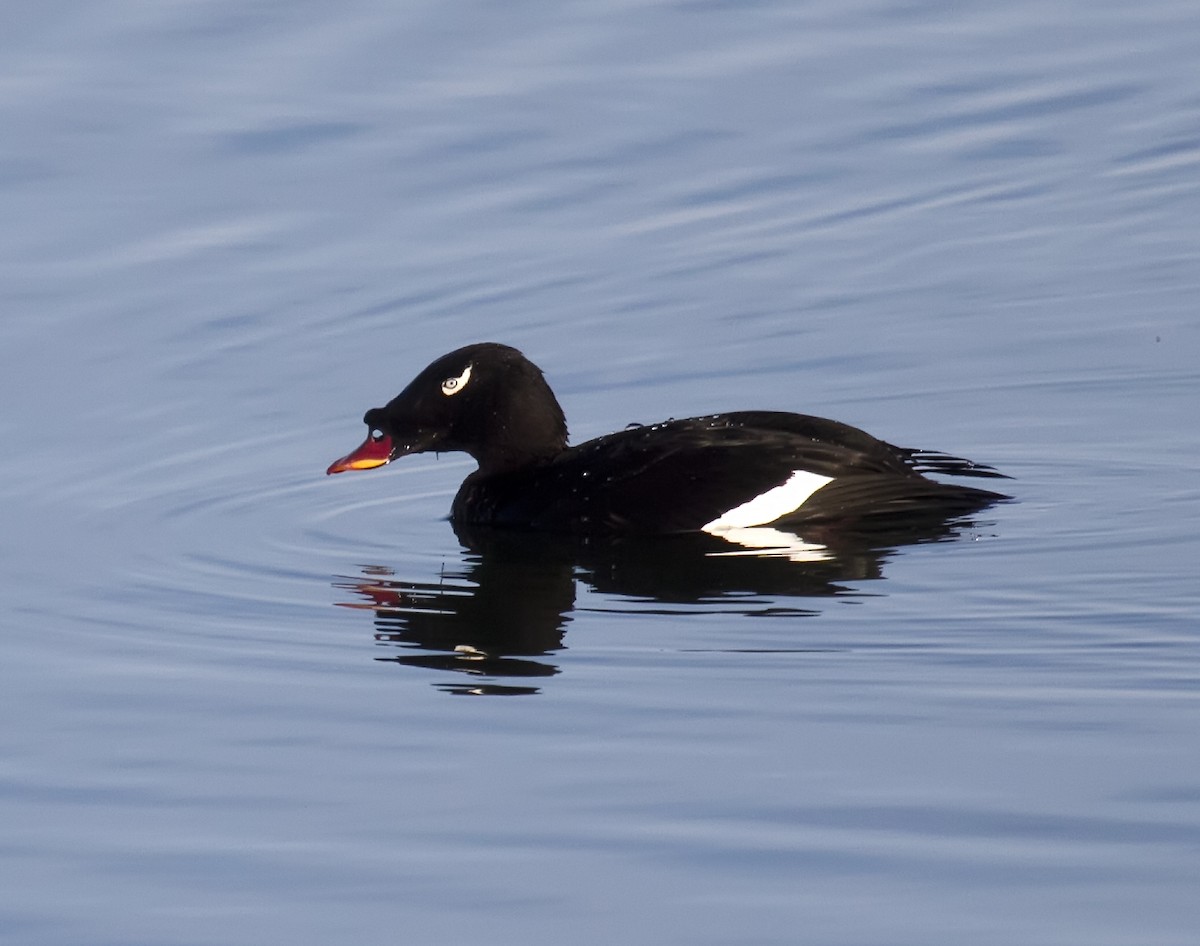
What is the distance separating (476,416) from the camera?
351 inches

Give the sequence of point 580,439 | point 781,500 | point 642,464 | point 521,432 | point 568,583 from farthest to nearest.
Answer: point 580,439
point 521,432
point 642,464
point 781,500
point 568,583

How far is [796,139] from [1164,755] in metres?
8.34

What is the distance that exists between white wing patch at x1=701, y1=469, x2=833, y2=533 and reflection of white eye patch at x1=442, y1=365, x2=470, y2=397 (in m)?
1.28

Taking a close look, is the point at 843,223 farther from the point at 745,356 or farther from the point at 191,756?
the point at 191,756

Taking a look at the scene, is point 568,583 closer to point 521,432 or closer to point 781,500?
point 781,500

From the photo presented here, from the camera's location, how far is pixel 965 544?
794 cm

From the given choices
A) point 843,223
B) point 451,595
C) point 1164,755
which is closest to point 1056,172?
point 843,223

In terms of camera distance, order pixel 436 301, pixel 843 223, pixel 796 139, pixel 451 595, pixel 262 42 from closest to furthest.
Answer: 1. pixel 451 595
2. pixel 436 301
3. pixel 843 223
4. pixel 796 139
5. pixel 262 42

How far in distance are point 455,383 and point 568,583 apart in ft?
4.44

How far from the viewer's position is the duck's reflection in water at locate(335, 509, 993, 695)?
711cm

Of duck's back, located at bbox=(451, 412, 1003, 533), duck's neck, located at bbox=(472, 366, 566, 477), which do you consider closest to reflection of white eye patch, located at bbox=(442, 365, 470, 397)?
duck's neck, located at bbox=(472, 366, 566, 477)

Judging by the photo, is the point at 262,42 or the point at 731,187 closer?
the point at 731,187

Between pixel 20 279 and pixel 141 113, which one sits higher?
pixel 141 113

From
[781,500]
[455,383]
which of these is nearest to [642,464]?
[781,500]
